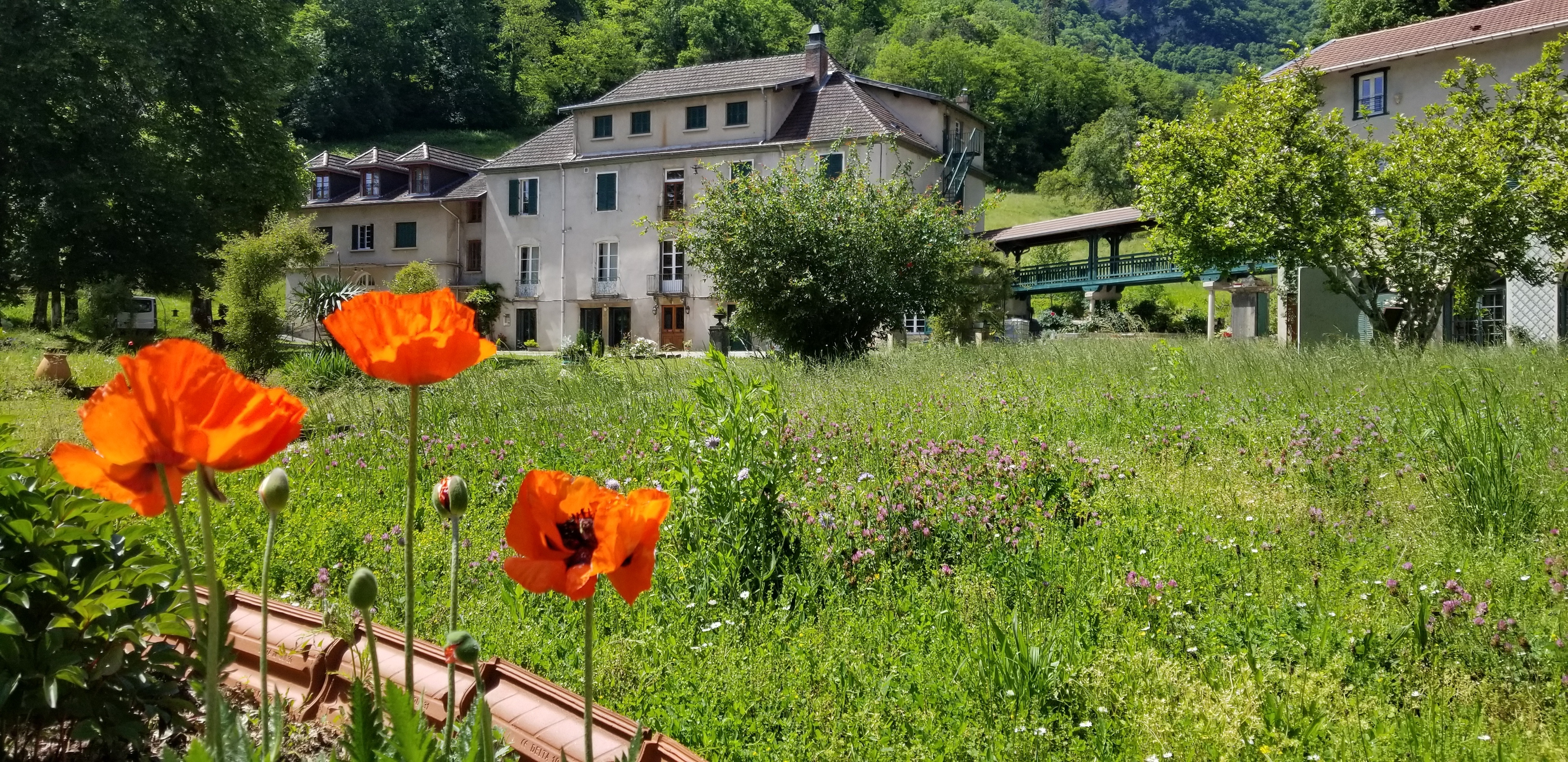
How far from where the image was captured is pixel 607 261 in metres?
36.6

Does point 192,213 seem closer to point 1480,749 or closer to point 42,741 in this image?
point 42,741

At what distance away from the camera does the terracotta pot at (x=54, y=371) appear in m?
15.0

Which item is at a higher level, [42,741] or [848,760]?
[42,741]

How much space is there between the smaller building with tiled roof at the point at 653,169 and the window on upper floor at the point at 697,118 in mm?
44

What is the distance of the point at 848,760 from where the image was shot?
2801mm

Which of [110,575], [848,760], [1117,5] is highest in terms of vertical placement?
[1117,5]

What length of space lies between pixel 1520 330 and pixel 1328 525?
1816cm

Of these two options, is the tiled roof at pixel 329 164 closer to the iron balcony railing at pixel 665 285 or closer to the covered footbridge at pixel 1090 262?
the iron balcony railing at pixel 665 285

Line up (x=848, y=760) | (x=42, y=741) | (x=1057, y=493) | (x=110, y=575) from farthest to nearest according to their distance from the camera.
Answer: (x=1057, y=493) → (x=848, y=760) → (x=42, y=741) → (x=110, y=575)

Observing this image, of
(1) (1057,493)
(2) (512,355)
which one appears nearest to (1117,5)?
(2) (512,355)

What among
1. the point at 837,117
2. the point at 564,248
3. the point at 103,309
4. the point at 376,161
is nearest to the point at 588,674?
the point at 103,309

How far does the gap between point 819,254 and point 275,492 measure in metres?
15.0

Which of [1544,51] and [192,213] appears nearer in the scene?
[1544,51]

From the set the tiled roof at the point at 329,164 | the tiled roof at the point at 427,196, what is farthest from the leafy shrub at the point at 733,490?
the tiled roof at the point at 329,164
